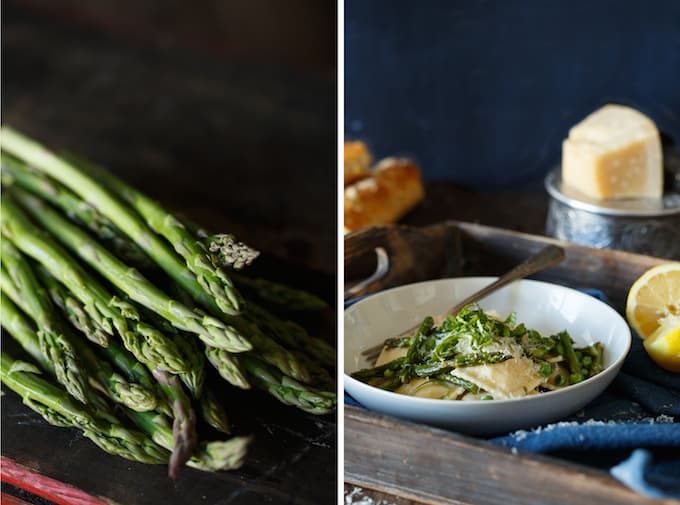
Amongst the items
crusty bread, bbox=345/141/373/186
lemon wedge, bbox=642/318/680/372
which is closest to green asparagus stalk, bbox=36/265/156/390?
lemon wedge, bbox=642/318/680/372

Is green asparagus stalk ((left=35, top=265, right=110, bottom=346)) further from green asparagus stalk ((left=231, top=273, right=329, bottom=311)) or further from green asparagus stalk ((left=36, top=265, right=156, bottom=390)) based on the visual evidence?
green asparagus stalk ((left=231, top=273, right=329, bottom=311))

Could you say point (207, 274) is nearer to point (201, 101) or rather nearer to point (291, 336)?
point (291, 336)

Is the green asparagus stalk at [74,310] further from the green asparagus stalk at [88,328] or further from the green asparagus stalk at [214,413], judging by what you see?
the green asparagus stalk at [214,413]

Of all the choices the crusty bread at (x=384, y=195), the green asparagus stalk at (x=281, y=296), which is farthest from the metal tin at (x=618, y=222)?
the green asparagus stalk at (x=281, y=296)

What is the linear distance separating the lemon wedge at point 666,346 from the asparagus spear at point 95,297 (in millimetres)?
462

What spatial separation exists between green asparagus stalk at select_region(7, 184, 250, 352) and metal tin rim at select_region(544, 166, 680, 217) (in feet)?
2.87

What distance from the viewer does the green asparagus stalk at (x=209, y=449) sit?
0.74 m

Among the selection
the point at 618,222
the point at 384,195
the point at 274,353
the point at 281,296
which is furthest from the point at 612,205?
the point at 274,353

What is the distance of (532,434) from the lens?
0.70 m

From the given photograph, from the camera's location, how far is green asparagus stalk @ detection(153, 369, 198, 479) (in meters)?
0.73

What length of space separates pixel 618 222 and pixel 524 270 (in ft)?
1.74

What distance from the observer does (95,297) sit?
2.71ft

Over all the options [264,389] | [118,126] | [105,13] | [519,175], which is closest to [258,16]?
[105,13]

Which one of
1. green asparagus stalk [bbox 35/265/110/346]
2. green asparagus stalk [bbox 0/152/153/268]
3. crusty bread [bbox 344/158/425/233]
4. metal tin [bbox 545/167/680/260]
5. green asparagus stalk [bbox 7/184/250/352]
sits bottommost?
metal tin [bbox 545/167/680/260]
